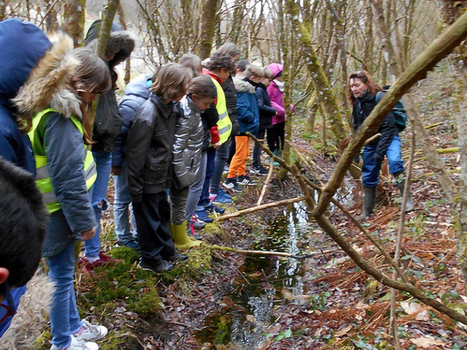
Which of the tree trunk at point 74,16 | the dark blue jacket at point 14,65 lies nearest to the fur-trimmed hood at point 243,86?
the tree trunk at point 74,16

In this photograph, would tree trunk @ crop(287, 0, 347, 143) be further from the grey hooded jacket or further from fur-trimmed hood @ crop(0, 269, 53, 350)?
fur-trimmed hood @ crop(0, 269, 53, 350)

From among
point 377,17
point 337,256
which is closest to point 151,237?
point 337,256

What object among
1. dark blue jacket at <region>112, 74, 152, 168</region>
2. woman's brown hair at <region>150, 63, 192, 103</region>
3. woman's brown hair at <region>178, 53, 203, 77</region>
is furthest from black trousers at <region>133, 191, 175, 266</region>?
woman's brown hair at <region>178, 53, 203, 77</region>

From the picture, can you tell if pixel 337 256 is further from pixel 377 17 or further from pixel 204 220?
pixel 377 17

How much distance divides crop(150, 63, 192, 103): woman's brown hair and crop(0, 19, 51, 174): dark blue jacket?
1377 mm

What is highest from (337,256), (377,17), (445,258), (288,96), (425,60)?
(377,17)

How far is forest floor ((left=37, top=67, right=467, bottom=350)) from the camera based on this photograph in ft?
10.3

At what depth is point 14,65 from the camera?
2082 millimetres

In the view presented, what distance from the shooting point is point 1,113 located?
213 cm

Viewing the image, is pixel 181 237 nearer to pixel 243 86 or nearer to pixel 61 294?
pixel 61 294

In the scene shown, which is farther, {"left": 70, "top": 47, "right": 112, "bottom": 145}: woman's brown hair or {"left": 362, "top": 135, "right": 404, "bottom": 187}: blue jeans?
{"left": 362, "top": 135, "right": 404, "bottom": 187}: blue jeans

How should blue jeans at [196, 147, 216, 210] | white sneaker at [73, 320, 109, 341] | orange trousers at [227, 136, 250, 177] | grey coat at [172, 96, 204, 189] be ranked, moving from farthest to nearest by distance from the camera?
orange trousers at [227, 136, 250, 177], blue jeans at [196, 147, 216, 210], grey coat at [172, 96, 204, 189], white sneaker at [73, 320, 109, 341]

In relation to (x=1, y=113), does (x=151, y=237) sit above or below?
below

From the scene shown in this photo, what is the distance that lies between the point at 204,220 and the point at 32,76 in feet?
11.3
